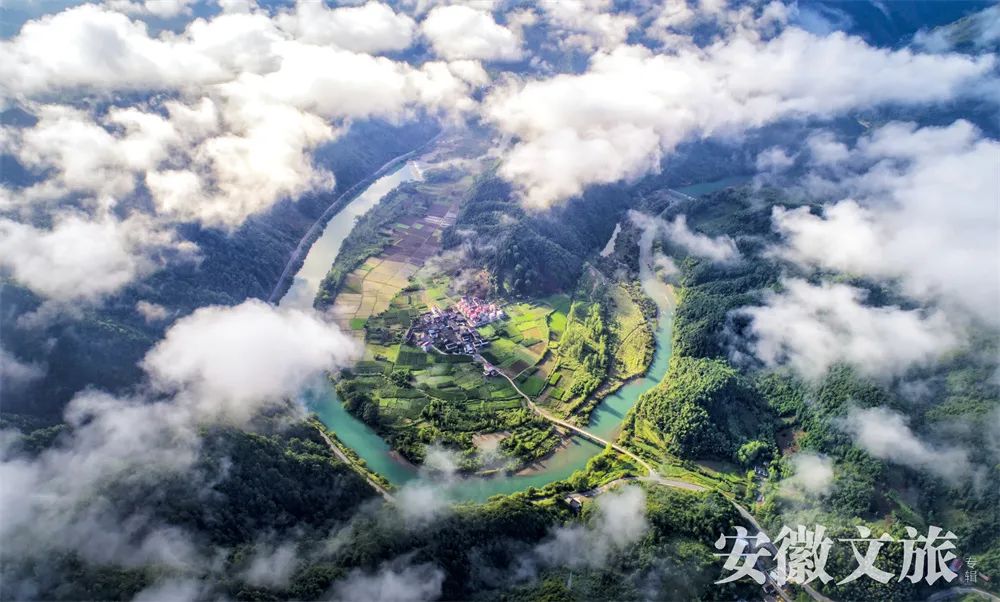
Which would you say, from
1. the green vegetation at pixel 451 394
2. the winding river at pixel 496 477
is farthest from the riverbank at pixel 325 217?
the green vegetation at pixel 451 394

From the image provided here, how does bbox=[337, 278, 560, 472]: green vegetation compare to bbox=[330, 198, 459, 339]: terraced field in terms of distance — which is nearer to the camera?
bbox=[337, 278, 560, 472]: green vegetation

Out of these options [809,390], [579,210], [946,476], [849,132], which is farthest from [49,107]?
[849,132]

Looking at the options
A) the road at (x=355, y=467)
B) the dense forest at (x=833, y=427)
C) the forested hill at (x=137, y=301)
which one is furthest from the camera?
the road at (x=355, y=467)

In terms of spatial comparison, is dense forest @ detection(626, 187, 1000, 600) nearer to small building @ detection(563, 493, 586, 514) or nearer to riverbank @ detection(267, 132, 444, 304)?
small building @ detection(563, 493, 586, 514)

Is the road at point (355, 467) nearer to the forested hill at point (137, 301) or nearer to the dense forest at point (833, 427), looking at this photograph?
the forested hill at point (137, 301)

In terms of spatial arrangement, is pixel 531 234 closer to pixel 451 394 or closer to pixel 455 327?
pixel 455 327

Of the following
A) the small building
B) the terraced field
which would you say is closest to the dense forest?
the small building
